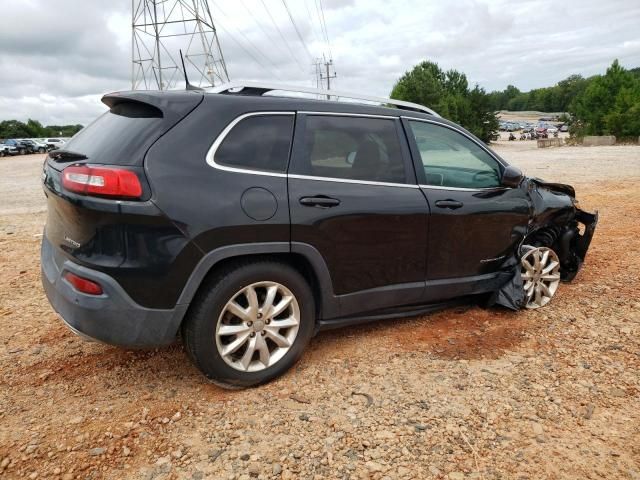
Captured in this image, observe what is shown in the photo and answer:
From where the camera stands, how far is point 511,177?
3.87m

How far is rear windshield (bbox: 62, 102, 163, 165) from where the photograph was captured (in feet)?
8.55

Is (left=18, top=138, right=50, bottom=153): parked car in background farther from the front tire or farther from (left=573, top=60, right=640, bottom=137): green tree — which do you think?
the front tire

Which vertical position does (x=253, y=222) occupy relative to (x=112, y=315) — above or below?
above

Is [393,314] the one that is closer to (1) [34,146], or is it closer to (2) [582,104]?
(2) [582,104]

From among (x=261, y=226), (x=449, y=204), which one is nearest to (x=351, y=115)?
(x=449, y=204)

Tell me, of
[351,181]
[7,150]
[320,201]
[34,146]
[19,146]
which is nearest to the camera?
[320,201]

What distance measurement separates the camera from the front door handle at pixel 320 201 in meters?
2.95

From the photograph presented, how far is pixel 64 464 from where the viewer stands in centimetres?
236

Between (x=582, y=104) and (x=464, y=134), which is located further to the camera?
(x=582, y=104)

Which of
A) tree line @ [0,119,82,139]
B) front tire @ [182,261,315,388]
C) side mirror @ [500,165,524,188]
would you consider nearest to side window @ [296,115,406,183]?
front tire @ [182,261,315,388]

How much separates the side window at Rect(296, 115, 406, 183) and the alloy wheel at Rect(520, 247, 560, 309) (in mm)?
1628

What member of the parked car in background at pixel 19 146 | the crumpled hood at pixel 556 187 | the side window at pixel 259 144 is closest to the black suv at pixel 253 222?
the side window at pixel 259 144

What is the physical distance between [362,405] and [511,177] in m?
2.23

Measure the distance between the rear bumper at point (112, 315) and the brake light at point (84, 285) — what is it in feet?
0.07
